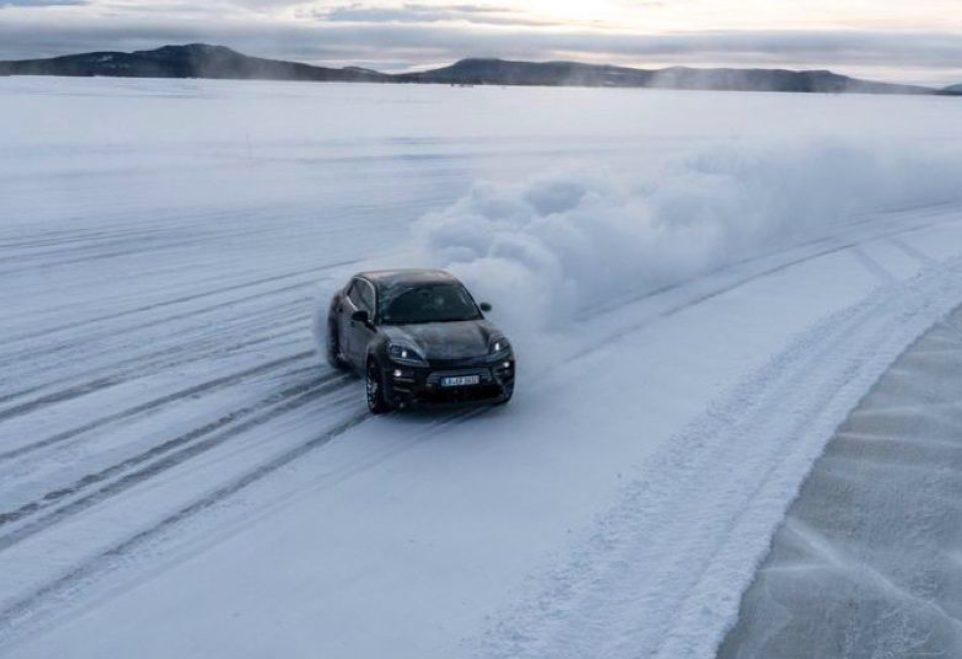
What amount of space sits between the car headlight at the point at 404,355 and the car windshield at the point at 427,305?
69 centimetres

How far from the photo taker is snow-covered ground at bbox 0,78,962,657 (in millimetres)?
6750

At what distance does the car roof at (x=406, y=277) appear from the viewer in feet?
39.7

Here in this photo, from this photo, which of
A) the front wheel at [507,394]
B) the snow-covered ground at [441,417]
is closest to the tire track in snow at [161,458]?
the snow-covered ground at [441,417]

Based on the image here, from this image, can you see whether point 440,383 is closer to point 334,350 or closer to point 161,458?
point 334,350

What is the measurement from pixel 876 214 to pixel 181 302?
2196cm

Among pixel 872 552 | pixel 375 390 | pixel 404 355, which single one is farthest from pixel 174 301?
pixel 872 552

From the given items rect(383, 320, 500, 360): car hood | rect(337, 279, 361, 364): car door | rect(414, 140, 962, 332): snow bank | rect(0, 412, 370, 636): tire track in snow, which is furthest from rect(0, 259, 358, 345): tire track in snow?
rect(0, 412, 370, 636): tire track in snow

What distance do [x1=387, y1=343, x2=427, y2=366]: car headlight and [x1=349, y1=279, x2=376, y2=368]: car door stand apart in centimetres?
61

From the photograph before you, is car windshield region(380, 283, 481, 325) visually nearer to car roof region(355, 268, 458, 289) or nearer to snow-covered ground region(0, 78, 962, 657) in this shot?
car roof region(355, 268, 458, 289)

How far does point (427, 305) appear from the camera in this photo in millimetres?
11703

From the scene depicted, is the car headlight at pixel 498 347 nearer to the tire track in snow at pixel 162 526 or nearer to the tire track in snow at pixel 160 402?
the tire track in snow at pixel 162 526

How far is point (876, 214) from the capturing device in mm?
29797

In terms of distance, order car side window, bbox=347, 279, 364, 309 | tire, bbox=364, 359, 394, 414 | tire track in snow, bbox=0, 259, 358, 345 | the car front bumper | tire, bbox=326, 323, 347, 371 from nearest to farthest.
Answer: the car front bumper
tire, bbox=364, 359, 394, 414
car side window, bbox=347, 279, 364, 309
tire, bbox=326, 323, 347, 371
tire track in snow, bbox=0, 259, 358, 345

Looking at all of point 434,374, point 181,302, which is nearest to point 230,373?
point 434,374
